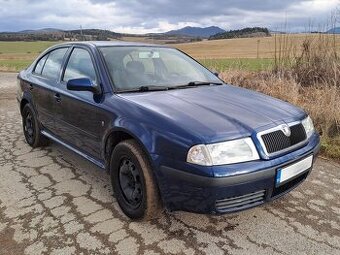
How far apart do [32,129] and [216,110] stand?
3.35m

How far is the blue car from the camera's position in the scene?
2.73 meters

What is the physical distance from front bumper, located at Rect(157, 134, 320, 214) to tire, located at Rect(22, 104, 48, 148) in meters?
2.98

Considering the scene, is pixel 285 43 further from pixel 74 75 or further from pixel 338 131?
pixel 74 75

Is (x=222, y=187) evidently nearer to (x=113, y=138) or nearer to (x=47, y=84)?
(x=113, y=138)

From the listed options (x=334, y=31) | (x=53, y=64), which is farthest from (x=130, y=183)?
(x=334, y=31)

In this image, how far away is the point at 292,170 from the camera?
302 cm

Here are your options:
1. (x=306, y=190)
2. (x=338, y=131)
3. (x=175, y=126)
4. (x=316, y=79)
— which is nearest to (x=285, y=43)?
(x=316, y=79)

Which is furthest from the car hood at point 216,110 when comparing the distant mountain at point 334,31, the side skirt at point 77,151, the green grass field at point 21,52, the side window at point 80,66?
the green grass field at point 21,52

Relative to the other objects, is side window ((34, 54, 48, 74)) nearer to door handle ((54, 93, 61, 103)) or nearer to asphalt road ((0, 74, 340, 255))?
door handle ((54, 93, 61, 103))

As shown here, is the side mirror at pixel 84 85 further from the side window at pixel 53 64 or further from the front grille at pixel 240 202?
the front grille at pixel 240 202

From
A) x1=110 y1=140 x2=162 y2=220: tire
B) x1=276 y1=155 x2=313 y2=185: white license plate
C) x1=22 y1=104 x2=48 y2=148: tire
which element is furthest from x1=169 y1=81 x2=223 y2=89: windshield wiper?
x1=22 y1=104 x2=48 y2=148: tire

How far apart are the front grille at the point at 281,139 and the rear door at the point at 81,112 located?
1.49m

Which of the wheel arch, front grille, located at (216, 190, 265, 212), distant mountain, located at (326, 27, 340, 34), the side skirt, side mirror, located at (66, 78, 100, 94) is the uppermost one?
distant mountain, located at (326, 27, 340, 34)

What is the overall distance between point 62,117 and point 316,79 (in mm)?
5624
